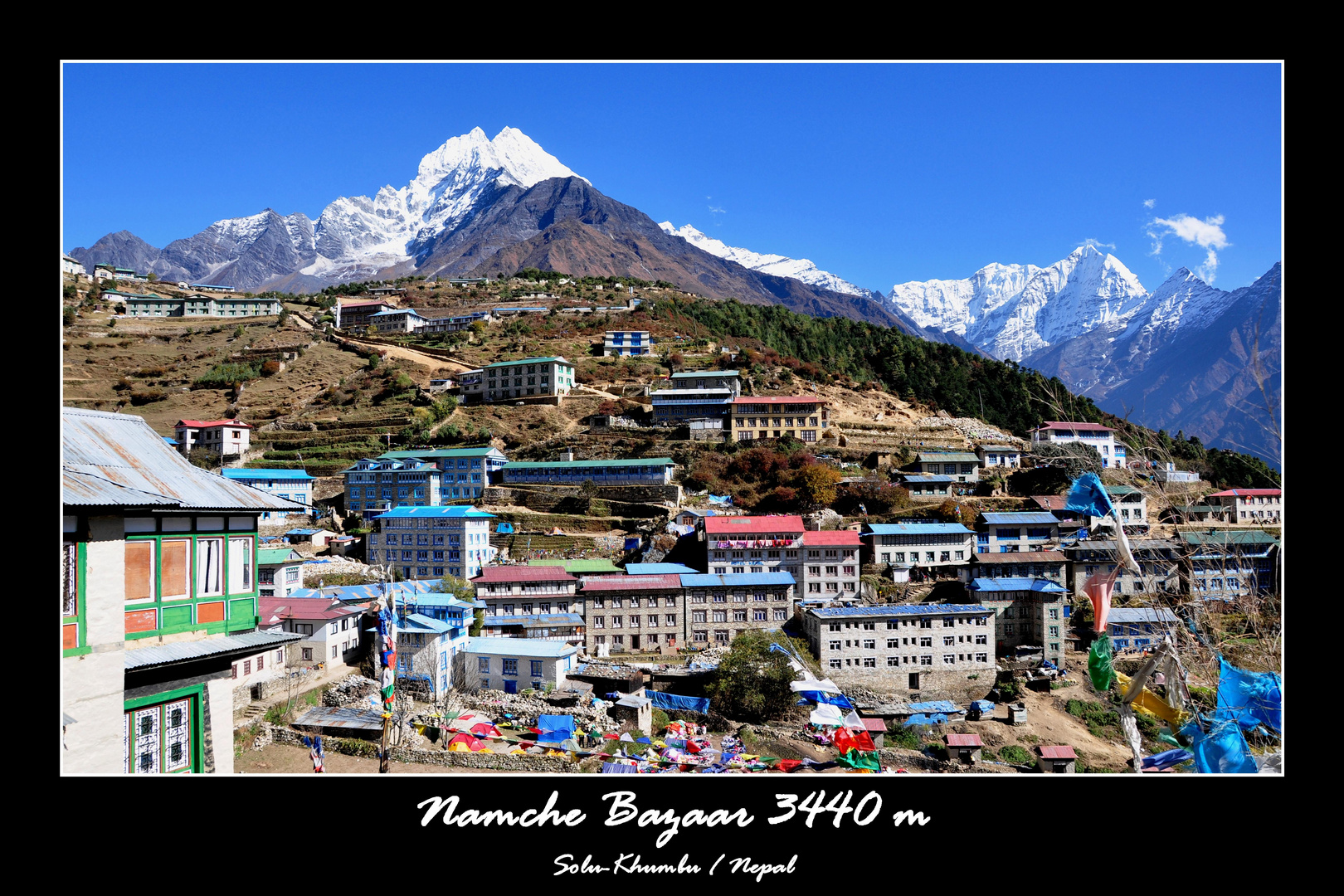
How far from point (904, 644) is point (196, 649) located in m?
17.0

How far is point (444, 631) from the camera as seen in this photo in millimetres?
15617

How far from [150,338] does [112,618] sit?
47.6 m

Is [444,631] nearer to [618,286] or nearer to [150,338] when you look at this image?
[150,338]

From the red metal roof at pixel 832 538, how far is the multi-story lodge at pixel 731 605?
1.50 meters

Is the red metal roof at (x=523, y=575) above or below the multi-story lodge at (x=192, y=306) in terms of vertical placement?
below

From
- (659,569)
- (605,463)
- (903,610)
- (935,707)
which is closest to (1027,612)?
(903,610)

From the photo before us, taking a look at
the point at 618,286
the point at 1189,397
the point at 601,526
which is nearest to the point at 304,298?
the point at 618,286

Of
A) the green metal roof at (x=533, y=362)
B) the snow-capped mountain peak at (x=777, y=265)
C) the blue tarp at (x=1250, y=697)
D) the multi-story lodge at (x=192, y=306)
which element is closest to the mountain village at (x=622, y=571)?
the blue tarp at (x=1250, y=697)

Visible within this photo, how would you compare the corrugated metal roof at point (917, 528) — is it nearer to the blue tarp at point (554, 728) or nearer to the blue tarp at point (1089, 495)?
the blue tarp at point (554, 728)

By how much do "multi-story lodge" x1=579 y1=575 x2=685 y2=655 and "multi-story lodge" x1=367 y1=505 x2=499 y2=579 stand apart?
489cm

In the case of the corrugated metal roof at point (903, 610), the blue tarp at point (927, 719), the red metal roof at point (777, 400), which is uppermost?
the red metal roof at point (777, 400)

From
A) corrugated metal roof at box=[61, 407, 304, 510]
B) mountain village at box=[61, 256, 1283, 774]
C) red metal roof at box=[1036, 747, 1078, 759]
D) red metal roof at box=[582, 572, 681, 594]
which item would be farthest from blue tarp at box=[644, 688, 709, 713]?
corrugated metal roof at box=[61, 407, 304, 510]

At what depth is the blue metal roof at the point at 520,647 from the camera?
15.5 meters

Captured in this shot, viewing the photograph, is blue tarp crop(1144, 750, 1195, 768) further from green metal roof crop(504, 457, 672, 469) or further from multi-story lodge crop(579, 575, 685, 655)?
green metal roof crop(504, 457, 672, 469)
